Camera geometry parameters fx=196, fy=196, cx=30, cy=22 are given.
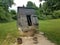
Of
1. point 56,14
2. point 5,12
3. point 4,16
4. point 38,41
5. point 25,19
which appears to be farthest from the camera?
point 56,14

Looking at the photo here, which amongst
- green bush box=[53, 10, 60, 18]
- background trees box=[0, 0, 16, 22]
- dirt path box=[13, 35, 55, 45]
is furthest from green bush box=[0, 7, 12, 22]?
dirt path box=[13, 35, 55, 45]

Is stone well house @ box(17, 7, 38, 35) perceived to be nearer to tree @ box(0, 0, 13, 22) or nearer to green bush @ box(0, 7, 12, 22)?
tree @ box(0, 0, 13, 22)

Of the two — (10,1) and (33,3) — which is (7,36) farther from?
(33,3)

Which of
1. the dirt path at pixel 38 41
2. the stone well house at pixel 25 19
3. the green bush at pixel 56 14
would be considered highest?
the stone well house at pixel 25 19

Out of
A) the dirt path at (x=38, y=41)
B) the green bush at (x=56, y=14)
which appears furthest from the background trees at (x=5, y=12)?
the dirt path at (x=38, y=41)

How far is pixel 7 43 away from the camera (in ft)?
28.2

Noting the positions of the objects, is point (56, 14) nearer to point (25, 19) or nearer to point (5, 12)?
point (5, 12)

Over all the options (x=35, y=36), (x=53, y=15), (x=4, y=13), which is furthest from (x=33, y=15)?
(x=53, y=15)

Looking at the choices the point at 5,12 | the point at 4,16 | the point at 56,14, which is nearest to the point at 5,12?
the point at 5,12

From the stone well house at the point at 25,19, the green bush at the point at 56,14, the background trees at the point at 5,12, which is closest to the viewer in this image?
the stone well house at the point at 25,19

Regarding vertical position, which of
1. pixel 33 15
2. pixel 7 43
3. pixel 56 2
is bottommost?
pixel 7 43

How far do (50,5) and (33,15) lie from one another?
1.01 metres

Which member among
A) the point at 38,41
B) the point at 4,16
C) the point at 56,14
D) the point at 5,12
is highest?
the point at 5,12

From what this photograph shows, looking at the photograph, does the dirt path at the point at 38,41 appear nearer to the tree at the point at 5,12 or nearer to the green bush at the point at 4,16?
the tree at the point at 5,12
